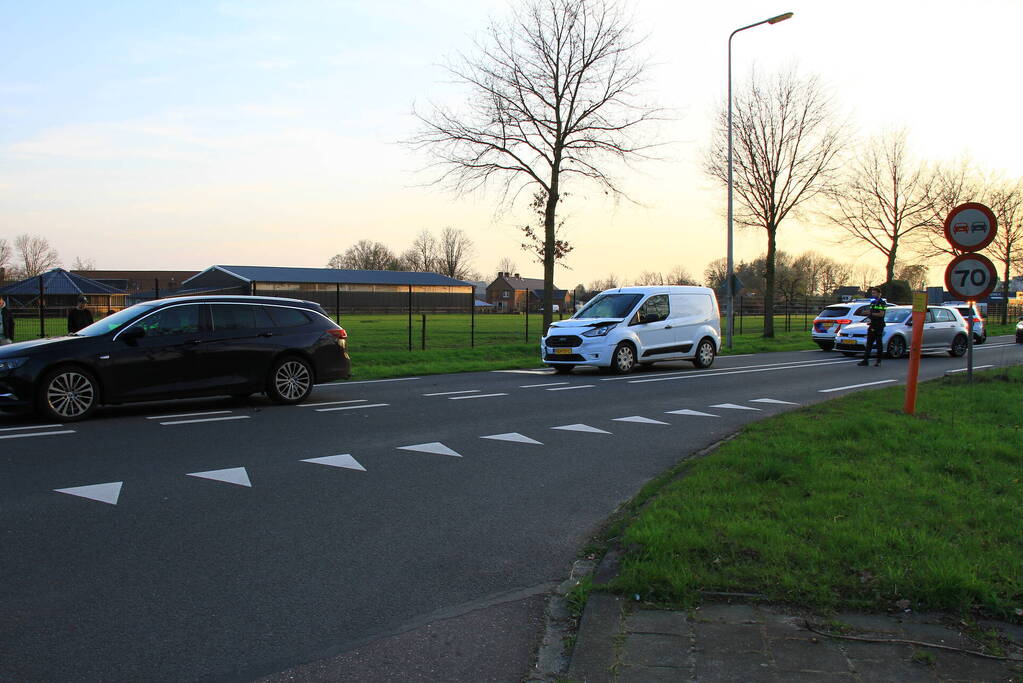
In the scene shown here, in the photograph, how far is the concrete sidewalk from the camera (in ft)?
10.1

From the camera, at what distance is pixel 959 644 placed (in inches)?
131

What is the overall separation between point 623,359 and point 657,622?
1335 centimetres

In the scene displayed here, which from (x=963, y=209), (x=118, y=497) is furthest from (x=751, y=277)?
(x=118, y=497)

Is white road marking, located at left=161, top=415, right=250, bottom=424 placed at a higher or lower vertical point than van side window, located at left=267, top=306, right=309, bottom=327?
lower

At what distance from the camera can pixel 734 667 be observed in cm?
314

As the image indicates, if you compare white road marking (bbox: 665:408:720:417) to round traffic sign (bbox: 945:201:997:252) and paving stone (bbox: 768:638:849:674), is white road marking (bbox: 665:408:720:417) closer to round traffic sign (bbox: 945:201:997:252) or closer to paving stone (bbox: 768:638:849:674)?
round traffic sign (bbox: 945:201:997:252)

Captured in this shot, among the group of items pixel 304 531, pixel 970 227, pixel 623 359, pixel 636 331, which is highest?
pixel 970 227

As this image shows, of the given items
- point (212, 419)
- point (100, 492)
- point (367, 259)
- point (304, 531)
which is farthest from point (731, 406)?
point (367, 259)

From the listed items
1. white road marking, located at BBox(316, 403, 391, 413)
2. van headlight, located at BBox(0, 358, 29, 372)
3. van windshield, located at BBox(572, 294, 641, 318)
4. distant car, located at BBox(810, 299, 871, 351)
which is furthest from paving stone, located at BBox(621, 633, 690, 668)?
distant car, located at BBox(810, 299, 871, 351)

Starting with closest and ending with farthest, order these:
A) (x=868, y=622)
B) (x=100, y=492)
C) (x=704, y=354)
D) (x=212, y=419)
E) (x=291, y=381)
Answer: (x=868, y=622) < (x=100, y=492) < (x=212, y=419) < (x=291, y=381) < (x=704, y=354)

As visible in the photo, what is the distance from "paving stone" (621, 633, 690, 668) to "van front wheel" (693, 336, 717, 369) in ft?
50.2

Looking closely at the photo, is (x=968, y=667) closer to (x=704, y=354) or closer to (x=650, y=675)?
(x=650, y=675)

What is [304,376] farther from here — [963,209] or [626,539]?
[963,209]

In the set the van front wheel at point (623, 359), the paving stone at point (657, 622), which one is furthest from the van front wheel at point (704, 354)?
the paving stone at point (657, 622)
